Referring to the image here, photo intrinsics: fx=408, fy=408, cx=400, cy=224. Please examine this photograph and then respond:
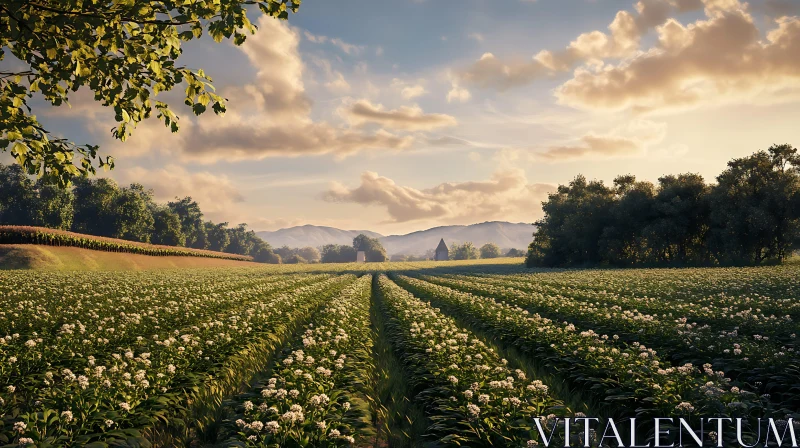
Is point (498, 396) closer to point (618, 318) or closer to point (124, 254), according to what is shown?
point (618, 318)

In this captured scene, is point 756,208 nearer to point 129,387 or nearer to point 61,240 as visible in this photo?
point 129,387

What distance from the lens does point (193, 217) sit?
502ft

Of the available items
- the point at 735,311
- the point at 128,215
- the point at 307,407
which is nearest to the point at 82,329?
the point at 307,407

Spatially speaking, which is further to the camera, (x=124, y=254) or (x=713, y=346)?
(x=124, y=254)

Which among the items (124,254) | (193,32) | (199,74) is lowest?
(124,254)

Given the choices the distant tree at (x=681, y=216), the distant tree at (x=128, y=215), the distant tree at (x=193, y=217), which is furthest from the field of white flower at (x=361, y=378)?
the distant tree at (x=193, y=217)

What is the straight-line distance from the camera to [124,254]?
239ft

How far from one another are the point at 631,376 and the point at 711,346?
3.30 metres

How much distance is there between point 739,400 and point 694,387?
660 mm

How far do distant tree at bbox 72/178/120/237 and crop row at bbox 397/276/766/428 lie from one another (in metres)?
122

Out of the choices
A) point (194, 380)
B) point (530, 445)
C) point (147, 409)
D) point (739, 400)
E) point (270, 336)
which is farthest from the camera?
point (270, 336)

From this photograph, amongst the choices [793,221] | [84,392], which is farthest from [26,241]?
[793,221]

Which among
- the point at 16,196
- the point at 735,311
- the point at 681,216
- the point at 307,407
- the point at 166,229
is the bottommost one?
the point at 307,407

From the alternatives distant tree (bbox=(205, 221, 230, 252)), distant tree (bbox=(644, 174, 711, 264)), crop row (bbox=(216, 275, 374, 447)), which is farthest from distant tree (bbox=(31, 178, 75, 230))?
distant tree (bbox=(644, 174, 711, 264))
